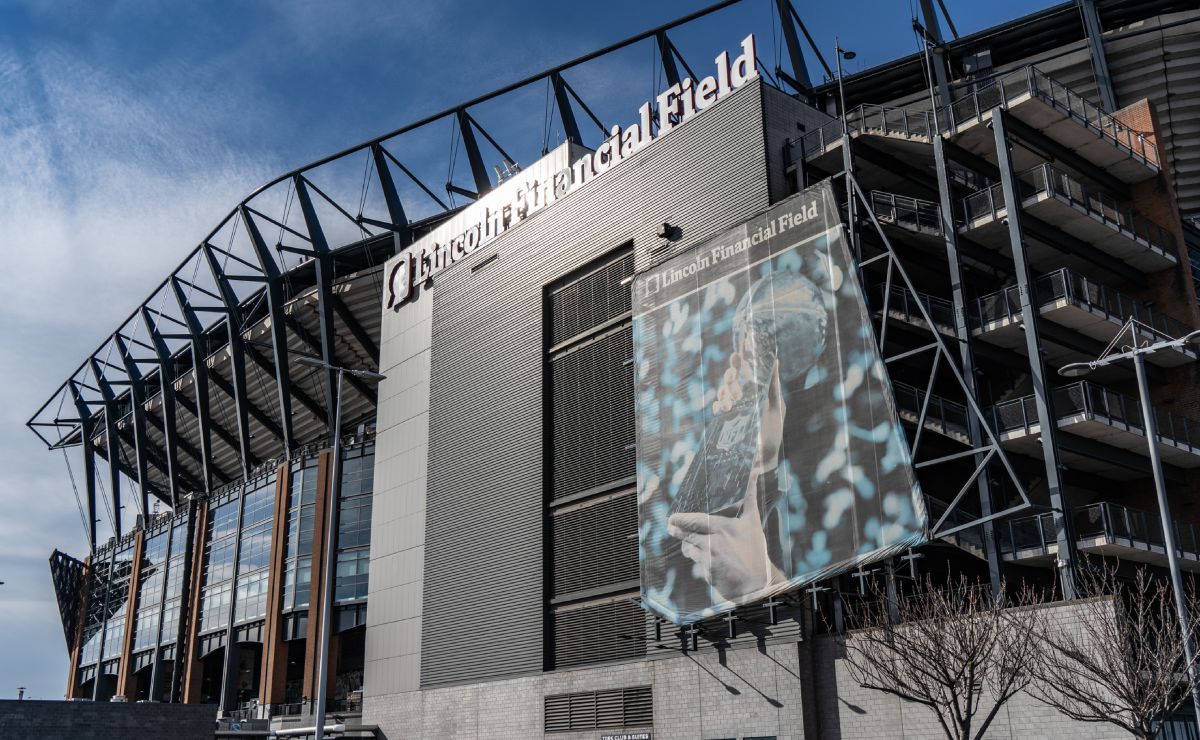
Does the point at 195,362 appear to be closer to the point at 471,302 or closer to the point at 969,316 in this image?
the point at 471,302

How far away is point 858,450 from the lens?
33.5m

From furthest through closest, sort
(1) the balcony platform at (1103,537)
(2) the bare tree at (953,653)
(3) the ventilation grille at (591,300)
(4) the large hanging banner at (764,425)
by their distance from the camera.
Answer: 1. (3) the ventilation grille at (591,300)
2. (4) the large hanging banner at (764,425)
3. (1) the balcony platform at (1103,537)
4. (2) the bare tree at (953,653)

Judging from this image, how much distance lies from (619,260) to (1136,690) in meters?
26.9

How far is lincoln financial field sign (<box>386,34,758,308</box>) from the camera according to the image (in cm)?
4400

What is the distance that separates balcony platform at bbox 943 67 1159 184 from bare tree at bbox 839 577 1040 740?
1636 centimetres

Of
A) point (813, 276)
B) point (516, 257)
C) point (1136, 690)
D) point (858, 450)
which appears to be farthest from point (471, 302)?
point (1136, 690)

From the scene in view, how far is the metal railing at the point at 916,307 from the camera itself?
36125 millimetres

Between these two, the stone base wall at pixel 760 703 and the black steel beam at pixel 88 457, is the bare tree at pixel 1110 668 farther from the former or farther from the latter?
the black steel beam at pixel 88 457

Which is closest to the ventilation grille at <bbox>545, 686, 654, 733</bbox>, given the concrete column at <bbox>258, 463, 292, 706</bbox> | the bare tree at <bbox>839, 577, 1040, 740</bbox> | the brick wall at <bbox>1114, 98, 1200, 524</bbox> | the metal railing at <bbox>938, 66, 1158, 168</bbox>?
the bare tree at <bbox>839, 577, 1040, 740</bbox>

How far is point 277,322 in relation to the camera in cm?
7525

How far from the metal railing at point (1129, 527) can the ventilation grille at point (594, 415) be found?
52.1 feet

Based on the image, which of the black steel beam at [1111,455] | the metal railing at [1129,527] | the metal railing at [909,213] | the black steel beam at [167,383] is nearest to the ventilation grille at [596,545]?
the metal railing at [909,213]

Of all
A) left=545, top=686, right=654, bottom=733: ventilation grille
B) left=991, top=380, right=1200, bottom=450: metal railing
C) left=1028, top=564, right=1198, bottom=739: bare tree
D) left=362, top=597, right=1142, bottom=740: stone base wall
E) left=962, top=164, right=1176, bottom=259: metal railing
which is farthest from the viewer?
left=545, top=686, right=654, bottom=733: ventilation grille

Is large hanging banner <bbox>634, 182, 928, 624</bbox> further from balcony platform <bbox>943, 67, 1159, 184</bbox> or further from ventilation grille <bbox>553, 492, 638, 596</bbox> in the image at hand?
balcony platform <bbox>943, 67, 1159, 184</bbox>
